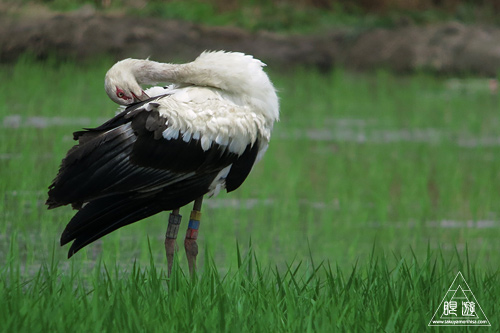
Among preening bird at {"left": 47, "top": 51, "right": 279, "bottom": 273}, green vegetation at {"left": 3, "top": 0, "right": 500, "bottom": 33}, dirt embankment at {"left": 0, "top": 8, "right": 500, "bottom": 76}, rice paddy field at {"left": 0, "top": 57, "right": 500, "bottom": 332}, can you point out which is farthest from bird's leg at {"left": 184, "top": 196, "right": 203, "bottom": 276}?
green vegetation at {"left": 3, "top": 0, "right": 500, "bottom": 33}

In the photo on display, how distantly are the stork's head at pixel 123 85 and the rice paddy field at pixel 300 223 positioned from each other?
700mm

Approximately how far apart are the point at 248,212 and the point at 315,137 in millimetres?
3745

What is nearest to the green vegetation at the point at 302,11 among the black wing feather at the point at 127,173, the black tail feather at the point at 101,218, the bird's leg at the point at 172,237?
the bird's leg at the point at 172,237

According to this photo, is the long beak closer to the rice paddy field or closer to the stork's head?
the stork's head

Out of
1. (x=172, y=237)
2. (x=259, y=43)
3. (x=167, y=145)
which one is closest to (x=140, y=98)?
(x=167, y=145)

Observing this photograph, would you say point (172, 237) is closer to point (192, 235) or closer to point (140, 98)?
point (192, 235)

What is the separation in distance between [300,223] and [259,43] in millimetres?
10264

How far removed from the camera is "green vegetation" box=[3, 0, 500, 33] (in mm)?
18344

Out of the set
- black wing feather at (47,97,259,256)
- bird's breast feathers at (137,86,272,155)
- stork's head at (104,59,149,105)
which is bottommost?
black wing feather at (47,97,259,256)

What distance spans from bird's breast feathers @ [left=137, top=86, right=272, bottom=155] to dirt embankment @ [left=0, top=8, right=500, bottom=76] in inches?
435

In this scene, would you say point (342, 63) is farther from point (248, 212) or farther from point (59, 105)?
point (248, 212)

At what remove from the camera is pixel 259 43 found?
17.0m

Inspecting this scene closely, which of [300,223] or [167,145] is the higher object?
[167,145]

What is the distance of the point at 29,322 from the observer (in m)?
3.82
